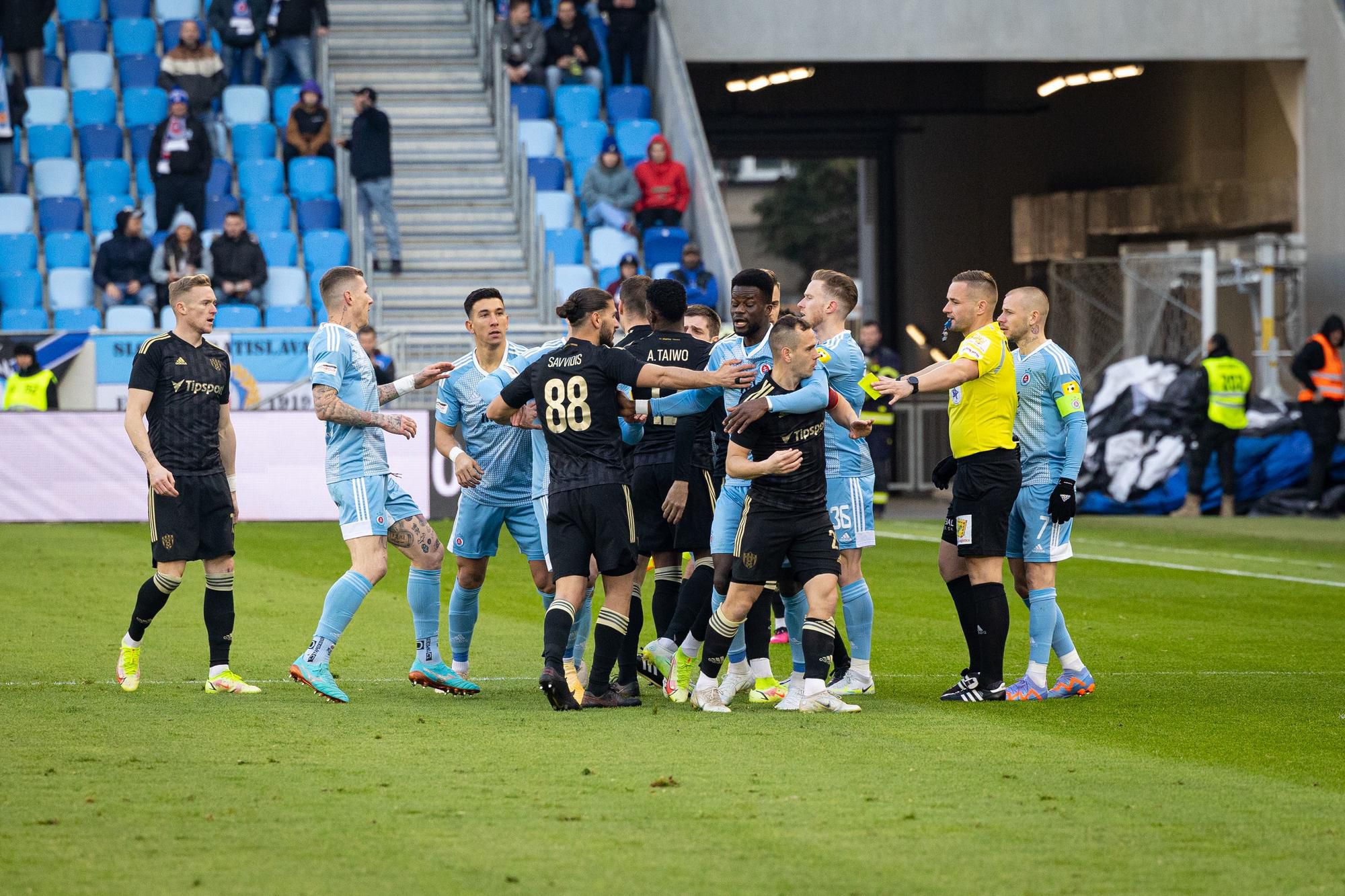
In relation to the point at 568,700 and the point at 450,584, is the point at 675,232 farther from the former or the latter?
the point at 568,700

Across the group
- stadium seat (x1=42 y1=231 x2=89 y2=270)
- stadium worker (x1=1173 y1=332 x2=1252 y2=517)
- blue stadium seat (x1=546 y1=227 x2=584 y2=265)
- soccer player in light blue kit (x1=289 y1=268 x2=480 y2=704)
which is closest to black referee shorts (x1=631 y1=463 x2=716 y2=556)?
soccer player in light blue kit (x1=289 y1=268 x2=480 y2=704)

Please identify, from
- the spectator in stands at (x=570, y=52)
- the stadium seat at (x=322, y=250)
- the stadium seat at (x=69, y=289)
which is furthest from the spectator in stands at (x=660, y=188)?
the stadium seat at (x=69, y=289)

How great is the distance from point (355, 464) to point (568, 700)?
1.43 meters

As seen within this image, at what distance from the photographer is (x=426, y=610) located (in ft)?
27.8

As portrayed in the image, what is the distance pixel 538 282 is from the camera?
2198 centimetres

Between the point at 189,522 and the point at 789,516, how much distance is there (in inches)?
106

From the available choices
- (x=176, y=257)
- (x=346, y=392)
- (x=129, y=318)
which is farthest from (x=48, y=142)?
(x=346, y=392)

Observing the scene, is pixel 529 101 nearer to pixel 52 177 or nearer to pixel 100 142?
pixel 100 142

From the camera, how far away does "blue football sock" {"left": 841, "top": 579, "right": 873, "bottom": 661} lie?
8352 mm

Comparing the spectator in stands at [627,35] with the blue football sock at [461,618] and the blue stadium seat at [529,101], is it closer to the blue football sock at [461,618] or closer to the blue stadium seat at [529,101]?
the blue stadium seat at [529,101]

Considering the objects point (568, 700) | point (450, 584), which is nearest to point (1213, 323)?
point (450, 584)

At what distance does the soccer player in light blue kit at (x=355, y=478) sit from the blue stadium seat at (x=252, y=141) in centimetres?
1556

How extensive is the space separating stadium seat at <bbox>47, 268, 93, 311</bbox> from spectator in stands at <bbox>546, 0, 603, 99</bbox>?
268 inches

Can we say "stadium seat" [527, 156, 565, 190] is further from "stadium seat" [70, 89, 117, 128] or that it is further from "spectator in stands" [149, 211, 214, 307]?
"stadium seat" [70, 89, 117, 128]
